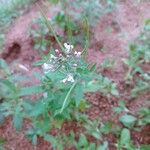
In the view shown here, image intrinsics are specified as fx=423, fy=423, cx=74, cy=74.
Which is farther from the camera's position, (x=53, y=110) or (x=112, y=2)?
(x=112, y=2)

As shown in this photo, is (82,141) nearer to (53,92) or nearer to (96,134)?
(96,134)

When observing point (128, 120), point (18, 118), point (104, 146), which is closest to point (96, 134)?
point (104, 146)

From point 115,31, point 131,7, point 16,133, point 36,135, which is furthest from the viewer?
point 131,7

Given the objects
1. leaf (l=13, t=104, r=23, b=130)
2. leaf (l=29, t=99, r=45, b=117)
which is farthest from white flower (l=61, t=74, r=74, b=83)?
leaf (l=13, t=104, r=23, b=130)

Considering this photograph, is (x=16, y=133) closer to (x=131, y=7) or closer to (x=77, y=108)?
(x=77, y=108)

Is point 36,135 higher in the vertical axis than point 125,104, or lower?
lower

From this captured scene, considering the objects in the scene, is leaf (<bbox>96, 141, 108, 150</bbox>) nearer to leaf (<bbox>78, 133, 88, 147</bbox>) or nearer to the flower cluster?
leaf (<bbox>78, 133, 88, 147</bbox>)

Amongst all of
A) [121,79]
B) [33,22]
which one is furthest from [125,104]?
[33,22]

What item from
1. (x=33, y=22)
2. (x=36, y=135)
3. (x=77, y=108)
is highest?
(x=33, y=22)
